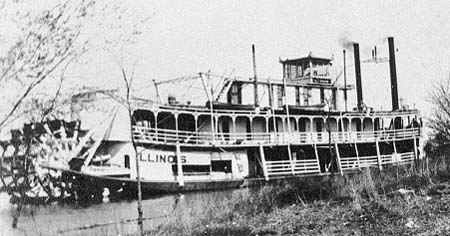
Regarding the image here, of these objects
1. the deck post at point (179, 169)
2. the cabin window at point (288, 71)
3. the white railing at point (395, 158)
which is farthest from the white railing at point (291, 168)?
the cabin window at point (288, 71)

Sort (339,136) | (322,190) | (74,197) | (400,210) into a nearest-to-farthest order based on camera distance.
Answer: (400,210) < (322,190) < (74,197) < (339,136)

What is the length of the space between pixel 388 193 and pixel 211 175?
16.3m

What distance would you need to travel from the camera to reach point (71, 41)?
21.8ft

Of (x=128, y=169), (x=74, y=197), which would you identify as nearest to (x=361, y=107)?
(x=128, y=169)

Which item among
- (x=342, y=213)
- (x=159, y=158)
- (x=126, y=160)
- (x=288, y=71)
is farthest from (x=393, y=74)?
(x=342, y=213)

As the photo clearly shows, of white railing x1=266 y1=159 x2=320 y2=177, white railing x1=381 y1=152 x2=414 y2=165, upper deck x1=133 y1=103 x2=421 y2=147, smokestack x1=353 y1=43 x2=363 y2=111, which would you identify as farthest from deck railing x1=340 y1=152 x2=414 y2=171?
smokestack x1=353 y1=43 x2=363 y2=111

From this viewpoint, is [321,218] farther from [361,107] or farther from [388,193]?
[361,107]

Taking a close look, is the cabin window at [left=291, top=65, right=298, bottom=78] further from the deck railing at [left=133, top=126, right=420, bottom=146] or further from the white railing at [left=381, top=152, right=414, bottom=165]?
the white railing at [left=381, top=152, right=414, bottom=165]

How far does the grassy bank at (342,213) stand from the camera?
6.99m

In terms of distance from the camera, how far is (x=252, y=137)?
26953mm

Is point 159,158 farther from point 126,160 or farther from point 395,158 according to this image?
point 395,158

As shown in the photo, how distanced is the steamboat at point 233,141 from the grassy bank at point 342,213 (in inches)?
330

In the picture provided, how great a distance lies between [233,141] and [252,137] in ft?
5.35

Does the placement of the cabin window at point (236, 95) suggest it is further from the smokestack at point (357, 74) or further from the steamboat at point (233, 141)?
the smokestack at point (357, 74)
